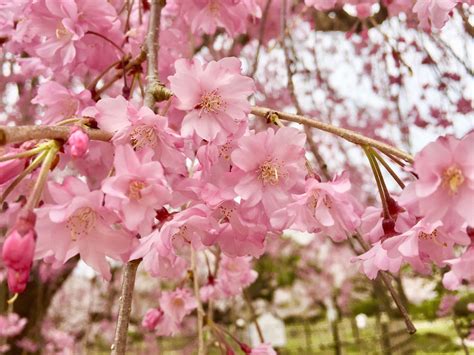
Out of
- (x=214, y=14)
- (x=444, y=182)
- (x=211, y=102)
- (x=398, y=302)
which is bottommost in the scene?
(x=398, y=302)

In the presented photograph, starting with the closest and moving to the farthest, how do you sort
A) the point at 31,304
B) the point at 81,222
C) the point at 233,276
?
1. the point at 81,222
2. the point at 233,276
3. the point at 31,304

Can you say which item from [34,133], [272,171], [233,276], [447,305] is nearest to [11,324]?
[233,276]

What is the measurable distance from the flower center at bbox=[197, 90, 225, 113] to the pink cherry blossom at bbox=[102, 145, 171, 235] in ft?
0.56

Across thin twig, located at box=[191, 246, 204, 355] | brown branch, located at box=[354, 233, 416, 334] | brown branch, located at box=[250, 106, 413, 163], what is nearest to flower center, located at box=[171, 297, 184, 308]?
thin twig, located at box=[191, 246, 204, 355]

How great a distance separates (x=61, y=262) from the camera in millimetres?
→ 838

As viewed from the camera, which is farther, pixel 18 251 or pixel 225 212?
pixel 225 212

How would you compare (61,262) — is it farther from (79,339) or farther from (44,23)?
(79,339)

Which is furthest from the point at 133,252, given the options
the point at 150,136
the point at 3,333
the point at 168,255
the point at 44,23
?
the point at 3,333

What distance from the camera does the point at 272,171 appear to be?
91 cm

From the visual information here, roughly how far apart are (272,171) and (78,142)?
1.09 ft

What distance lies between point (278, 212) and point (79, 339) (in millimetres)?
7880

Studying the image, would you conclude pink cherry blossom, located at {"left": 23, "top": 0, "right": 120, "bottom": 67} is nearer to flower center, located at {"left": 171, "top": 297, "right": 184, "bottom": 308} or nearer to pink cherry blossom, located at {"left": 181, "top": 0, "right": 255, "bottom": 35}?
pink cherry blossom, located at {"left": 181, "top": 0, "right": 255, "bottom": 35}

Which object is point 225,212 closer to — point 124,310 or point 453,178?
point 124,310

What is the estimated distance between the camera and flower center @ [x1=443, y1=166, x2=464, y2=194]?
0.72 m
